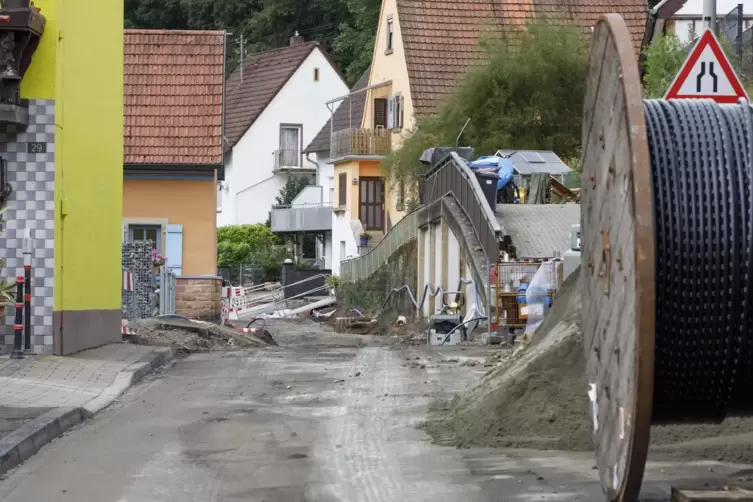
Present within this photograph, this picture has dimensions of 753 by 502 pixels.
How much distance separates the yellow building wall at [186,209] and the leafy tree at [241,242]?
2753 centimetres

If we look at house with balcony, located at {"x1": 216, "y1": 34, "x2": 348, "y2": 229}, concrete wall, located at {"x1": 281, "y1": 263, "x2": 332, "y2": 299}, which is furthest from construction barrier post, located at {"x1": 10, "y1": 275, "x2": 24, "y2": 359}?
house with balcony, located at {"x1": 216, "y1": 34, "x2": 348, "y2": 229}

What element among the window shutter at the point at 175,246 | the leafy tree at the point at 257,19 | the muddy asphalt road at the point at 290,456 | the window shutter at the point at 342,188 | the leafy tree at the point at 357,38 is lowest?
the muddy asphalt road at the point at 290,456

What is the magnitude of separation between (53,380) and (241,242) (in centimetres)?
4876

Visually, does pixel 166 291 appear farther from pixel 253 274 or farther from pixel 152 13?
pixel 152 13

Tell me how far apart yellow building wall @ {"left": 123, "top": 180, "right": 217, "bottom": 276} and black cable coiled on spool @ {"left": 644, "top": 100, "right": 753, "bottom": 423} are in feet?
90.3

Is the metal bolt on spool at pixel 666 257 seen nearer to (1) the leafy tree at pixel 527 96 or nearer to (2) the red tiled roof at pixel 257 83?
(1) the leafy tree at pixel 527 96

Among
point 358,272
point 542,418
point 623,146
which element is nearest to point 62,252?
point 542,418

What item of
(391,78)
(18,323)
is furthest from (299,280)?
(18,323)

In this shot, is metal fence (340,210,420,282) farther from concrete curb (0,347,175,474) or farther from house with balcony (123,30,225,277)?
concrete curb (0,347,175,474)

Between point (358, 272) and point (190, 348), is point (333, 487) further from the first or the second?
point (358, 272)

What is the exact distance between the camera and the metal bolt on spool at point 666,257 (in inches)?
243

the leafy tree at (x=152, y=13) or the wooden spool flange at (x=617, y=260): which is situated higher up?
the leafy tree at (x=152, y=13)

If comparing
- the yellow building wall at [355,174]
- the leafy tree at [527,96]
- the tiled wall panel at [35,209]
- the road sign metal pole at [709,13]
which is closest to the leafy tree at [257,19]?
the yellow building wall at [355,174]

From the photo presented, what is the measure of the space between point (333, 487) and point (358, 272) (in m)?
36.6
